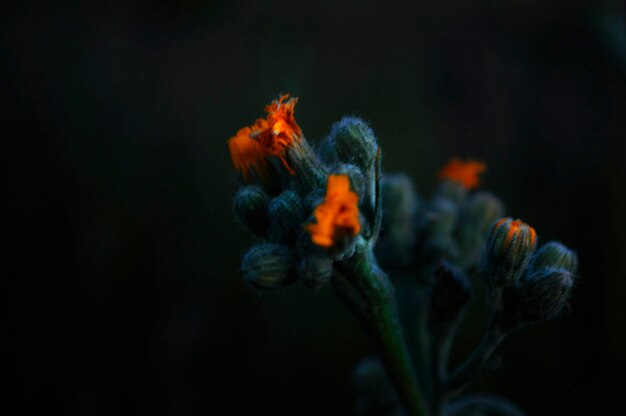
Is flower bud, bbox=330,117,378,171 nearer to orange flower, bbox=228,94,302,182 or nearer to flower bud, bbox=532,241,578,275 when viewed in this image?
orange flower, bbox=228,94,302,182

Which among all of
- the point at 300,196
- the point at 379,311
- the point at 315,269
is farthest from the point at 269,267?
the point at 379,311

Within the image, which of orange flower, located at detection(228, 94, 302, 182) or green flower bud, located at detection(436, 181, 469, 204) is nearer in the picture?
orange flower, located at detection(228, 94, 302, 182)

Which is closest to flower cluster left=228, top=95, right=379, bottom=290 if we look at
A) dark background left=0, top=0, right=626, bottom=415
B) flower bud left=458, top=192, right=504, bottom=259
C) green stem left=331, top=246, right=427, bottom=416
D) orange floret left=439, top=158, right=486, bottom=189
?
green stem left=331, top=246, right=427, bottom=416

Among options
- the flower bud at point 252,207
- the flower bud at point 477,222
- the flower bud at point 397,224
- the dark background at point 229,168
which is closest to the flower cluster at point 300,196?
the flower bud at point 252,207

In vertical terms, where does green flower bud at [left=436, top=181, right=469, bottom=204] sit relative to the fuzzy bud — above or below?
above

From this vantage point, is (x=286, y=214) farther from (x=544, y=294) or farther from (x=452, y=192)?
(x=452, y=192)

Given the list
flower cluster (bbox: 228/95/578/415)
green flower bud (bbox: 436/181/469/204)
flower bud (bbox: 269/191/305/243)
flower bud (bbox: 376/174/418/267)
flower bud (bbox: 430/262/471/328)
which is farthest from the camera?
green flower bud (bbox: 436/181/469/204)

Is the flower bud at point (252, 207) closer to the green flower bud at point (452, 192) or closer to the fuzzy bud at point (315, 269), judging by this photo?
the fuzzy bud at point (315, 269)
